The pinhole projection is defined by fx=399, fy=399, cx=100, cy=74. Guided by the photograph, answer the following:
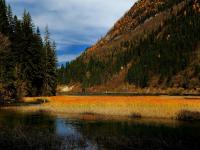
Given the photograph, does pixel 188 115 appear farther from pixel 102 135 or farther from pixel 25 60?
pixel 25 60

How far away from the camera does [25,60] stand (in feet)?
298

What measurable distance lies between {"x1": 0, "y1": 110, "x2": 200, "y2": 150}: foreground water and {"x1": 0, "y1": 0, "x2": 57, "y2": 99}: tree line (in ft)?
99.3

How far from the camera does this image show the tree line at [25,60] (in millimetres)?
77125

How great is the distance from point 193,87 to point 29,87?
102443 mm

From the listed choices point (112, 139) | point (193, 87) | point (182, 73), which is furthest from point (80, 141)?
point (182, 73)

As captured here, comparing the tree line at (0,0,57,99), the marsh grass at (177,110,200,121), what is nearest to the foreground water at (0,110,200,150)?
the marsh grass at (177,110,200,121)

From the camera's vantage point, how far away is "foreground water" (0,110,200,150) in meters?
27.2

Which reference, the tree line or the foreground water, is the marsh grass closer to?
the foreground water

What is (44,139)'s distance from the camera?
27.9m

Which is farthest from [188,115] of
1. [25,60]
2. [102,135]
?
[25,60]

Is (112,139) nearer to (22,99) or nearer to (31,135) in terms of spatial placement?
(31,135)

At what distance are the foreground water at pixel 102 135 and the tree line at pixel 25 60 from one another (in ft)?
99.3

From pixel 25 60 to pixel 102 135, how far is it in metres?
60.2

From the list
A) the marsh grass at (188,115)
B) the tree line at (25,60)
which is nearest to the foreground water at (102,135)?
the marsh grass at (188,115)
